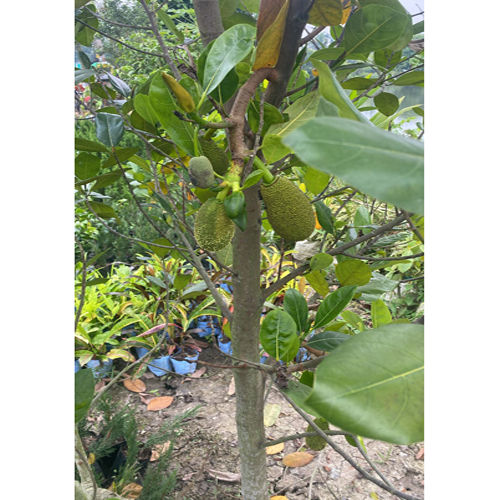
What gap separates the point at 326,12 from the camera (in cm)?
44

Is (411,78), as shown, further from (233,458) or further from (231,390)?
(231,390)

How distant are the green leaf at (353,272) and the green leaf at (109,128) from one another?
1.14 ft

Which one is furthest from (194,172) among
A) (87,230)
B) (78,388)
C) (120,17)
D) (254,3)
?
(120,17)

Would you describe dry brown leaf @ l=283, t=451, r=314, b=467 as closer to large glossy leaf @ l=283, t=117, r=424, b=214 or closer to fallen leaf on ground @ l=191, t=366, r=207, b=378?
fallen leaf on ground @ l=191, t=366, r=207, b=378

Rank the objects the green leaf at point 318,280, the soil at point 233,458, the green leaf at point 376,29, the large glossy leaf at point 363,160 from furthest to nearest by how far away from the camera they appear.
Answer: the soil at point 233,458 → the green leaf at point 318,280 → the green leaf at point 376,29 → the large glossy leaf at point 363,160

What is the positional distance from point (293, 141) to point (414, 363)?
0.13 meters

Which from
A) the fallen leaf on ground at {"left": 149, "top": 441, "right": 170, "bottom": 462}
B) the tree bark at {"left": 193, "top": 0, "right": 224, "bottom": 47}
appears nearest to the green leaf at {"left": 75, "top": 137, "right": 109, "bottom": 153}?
the tree bark at {"left": 193, "top": 0, "right": 224, "bottom": 47}

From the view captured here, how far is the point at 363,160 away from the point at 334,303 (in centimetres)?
37

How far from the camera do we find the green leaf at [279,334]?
43 cm

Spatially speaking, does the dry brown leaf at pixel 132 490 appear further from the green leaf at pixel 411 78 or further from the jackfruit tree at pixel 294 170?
the green leaf at pixel 411 78

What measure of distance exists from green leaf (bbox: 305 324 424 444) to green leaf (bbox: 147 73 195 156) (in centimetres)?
26

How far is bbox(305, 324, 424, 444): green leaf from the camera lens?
0.61ft

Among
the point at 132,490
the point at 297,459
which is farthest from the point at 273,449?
the point at 132,490

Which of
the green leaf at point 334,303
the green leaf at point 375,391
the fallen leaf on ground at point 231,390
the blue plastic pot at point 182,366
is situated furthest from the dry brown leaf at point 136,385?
the green leaf at point 375,391
